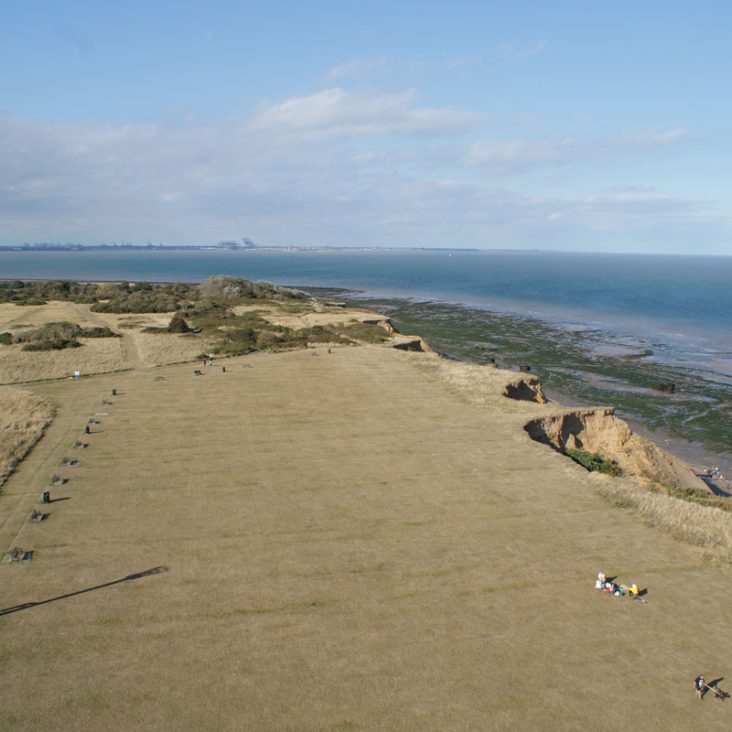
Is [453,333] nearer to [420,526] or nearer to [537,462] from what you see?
[537,462]

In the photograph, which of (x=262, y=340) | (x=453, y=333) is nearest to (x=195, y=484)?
(x=262, y=340)

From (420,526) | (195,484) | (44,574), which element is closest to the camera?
(44,574)

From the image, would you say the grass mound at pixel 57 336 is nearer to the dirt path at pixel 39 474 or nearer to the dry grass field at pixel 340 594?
the dirt path at pixel 39 474

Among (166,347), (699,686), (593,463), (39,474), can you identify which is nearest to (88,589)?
(39,474)

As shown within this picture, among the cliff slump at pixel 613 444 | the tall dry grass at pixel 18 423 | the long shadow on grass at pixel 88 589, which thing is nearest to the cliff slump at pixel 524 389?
the cliff slump at pixel 613 444

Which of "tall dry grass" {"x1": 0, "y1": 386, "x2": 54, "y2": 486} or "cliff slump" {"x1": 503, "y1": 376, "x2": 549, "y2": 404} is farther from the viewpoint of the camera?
"cliff slump" {"x1": 503, "y1": 376, "x2": 549, "y2": 404}

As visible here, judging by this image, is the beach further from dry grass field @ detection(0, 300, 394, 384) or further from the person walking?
dry grass field @ detection(0, 300, 394, 384)

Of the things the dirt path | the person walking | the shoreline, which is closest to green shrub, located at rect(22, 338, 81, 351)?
the dirt path
